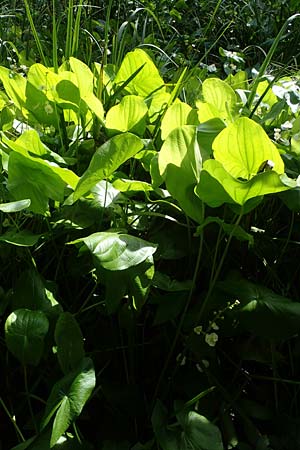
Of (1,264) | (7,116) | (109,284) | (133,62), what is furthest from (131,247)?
(133,62)

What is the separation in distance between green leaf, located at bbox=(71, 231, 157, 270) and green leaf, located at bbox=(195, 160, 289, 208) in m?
0.10

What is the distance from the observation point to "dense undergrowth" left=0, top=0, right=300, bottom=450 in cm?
77

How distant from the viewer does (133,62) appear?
1158 millimetres

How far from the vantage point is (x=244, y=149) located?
759 millimetres

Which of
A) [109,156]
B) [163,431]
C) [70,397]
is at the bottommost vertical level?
[163,431]

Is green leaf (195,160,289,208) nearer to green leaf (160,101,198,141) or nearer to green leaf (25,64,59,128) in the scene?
green leaf (160,101,198,141)

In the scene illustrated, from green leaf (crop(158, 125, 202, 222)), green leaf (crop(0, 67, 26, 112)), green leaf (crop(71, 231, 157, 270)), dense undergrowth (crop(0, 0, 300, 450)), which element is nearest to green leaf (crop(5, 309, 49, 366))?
dense undergrowth (crop(0, 0, 300, 450))

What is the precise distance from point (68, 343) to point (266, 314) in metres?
0.26

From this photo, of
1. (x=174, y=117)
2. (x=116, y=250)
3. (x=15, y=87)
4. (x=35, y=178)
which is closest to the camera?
(x=116, y=250)

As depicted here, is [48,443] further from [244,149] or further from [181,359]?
[244,149]

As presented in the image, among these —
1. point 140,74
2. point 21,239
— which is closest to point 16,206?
point 21,239

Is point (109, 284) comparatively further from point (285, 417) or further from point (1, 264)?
point (285, 417)

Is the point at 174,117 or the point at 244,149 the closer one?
the point at 244,149

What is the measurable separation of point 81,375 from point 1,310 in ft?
0.59
